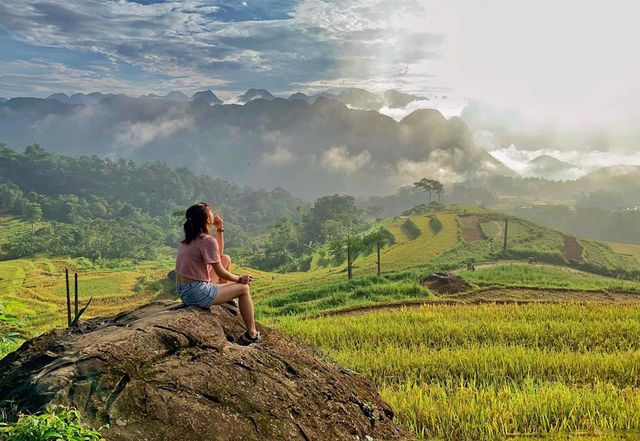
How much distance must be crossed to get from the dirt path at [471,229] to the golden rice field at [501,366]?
5089 cm

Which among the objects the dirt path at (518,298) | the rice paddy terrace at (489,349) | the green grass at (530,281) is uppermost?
the rice paddy terrace at (489,349)

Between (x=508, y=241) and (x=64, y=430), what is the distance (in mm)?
69288

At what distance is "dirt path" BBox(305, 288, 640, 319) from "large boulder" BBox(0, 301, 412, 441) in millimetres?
19673

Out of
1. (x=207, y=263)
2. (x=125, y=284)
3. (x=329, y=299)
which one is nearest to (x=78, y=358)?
(x=207, y=263)

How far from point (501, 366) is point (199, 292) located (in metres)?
8.05

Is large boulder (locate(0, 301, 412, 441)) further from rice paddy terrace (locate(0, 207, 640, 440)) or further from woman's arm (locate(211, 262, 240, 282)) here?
rice paddy terrace (locate(0, 207, 640, 440))

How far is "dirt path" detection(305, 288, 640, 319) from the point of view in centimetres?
2716

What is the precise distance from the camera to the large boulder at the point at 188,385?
4582 millimetres

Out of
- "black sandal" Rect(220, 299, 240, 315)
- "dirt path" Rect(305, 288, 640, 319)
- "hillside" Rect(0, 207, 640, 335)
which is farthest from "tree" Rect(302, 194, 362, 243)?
"black sandal" Rect(220, 299, 240, 315)

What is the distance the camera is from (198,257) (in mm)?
6664

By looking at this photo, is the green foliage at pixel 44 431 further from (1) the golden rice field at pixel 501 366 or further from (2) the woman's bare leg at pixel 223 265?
(1) the golden rice field at pixel 501 366

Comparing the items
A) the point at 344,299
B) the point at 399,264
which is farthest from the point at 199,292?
the point at 399,264

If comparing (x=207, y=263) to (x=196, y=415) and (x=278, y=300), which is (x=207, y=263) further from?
(x=278, y=300)

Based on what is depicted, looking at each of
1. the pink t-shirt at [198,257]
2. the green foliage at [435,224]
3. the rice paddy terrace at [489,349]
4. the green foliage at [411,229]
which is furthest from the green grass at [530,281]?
the green foliage at [435,224]
